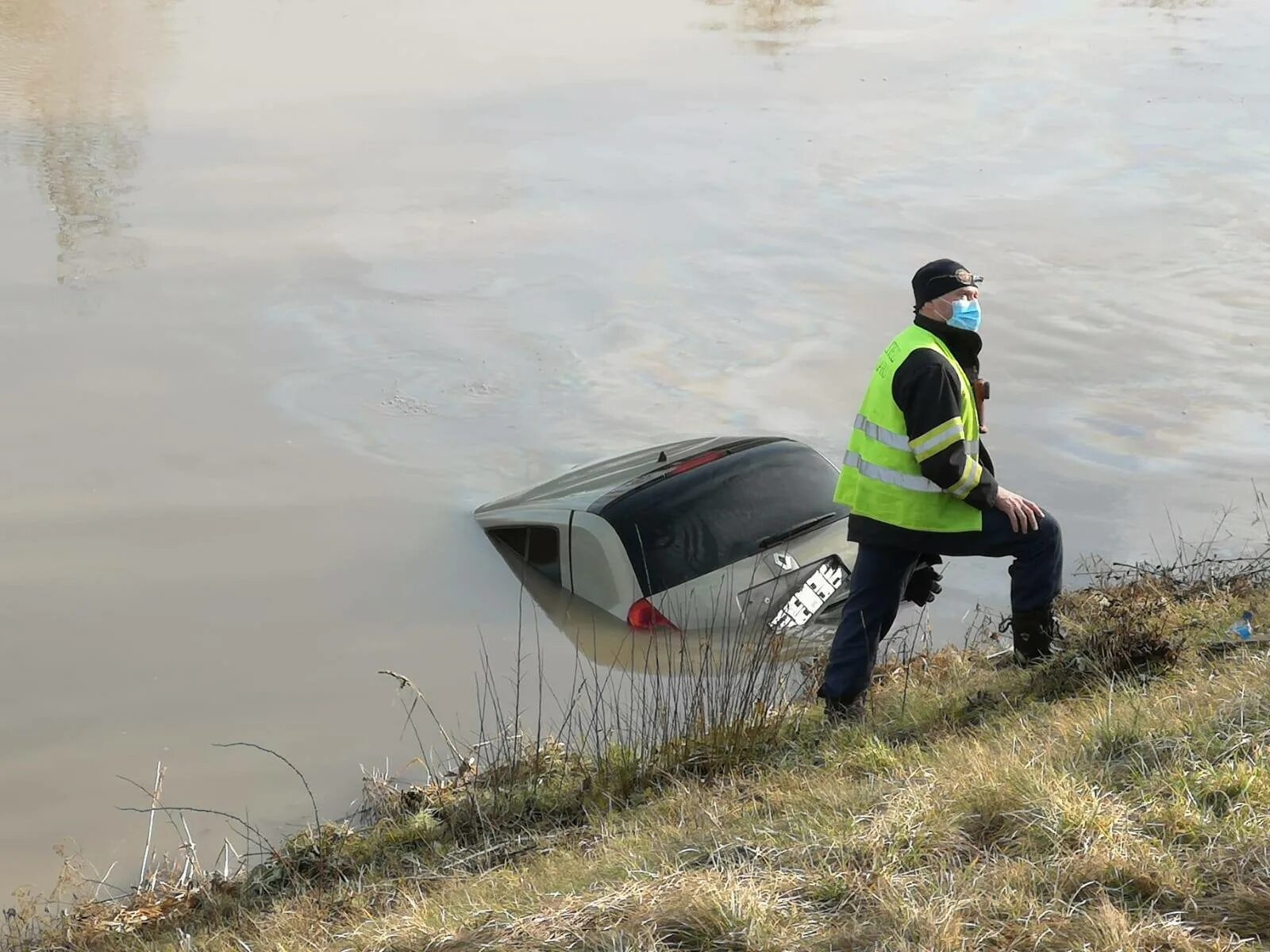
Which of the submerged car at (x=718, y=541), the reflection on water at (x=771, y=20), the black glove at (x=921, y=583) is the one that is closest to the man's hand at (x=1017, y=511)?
the black glove at (x=921, y=583)

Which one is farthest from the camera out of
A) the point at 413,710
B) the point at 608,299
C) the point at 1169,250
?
the point at 1169,250

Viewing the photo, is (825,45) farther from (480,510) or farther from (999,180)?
(480,510)

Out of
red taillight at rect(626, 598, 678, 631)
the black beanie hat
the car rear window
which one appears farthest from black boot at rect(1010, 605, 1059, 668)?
red taillight at rect(626, 598, 678, 631)

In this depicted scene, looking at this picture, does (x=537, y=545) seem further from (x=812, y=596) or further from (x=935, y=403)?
(x=935, y=403)

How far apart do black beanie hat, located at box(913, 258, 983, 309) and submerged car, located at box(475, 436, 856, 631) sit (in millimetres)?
2050

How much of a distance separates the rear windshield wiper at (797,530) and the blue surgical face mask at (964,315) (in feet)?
7.23

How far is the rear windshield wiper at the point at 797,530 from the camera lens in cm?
748

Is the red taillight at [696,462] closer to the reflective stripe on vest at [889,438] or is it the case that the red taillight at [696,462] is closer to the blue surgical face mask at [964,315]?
the reflective stripe on vest at [889,438]

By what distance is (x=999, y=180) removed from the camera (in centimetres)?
1948

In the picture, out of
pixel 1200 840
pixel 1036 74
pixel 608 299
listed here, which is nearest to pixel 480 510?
pixel 608 299

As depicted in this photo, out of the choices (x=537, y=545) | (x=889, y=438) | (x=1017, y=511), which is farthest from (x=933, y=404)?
(x=537, y=545)

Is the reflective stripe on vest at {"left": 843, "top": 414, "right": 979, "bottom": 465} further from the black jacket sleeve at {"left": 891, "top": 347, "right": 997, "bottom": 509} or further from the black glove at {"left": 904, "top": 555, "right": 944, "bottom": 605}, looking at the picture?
the black glove at {"left": 904, "top": 555, "right": 944, "bottom": 605}

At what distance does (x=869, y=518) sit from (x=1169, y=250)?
12.9 meters

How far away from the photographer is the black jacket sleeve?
17.6ft
